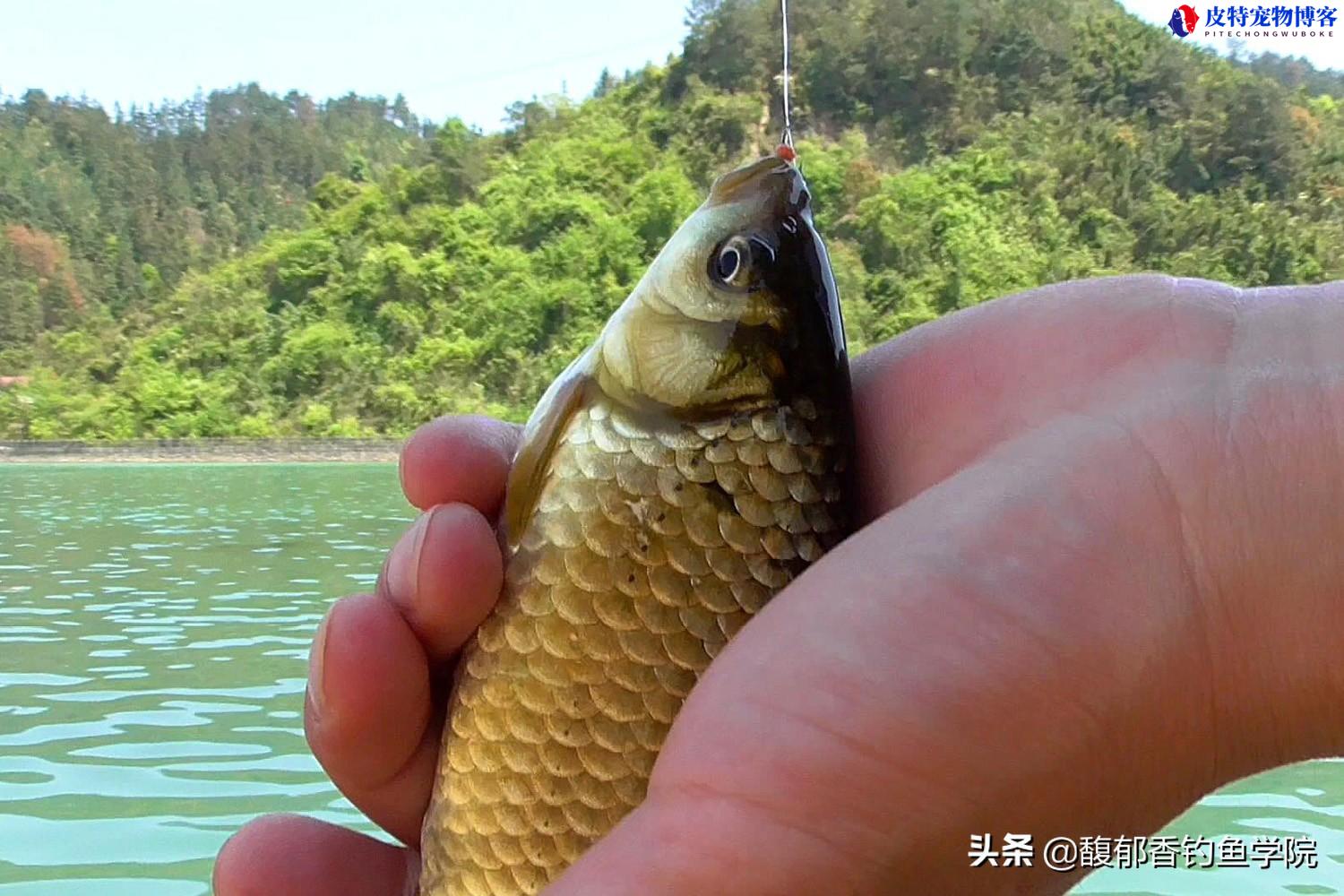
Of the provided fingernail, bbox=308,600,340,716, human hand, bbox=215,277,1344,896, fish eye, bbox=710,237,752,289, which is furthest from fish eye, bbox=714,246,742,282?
fingernail, bbox=308,600,340,716

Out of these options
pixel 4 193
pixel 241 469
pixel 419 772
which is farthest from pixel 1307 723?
pixel 4 193

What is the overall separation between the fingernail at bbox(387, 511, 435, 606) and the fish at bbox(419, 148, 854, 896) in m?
0.11

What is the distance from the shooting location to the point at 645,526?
0.99 meters

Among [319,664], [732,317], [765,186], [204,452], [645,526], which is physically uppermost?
[765,186]

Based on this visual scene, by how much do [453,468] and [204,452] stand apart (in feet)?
79.0

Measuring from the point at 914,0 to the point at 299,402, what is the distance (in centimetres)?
2311

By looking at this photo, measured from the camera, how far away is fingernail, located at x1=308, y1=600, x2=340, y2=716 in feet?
3.86

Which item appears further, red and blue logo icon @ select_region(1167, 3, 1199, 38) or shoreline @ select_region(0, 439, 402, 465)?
shoreline @ select_region(0, 439, 402, 465)

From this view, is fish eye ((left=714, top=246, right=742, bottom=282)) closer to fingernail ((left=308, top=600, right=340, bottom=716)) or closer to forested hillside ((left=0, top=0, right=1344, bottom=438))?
fingernail ((left=308, top=600, right=340, bottom=716))

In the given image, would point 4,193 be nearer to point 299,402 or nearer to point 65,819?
point 299,402

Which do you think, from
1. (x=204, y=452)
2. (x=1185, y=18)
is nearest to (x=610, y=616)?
(x=1185, y=18)

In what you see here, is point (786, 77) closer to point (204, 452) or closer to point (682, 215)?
point (204, 452)

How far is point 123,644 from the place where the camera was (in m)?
7.49

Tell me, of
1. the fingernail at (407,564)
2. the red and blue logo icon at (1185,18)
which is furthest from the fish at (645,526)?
the red and blue logo icon at (1185,18)
